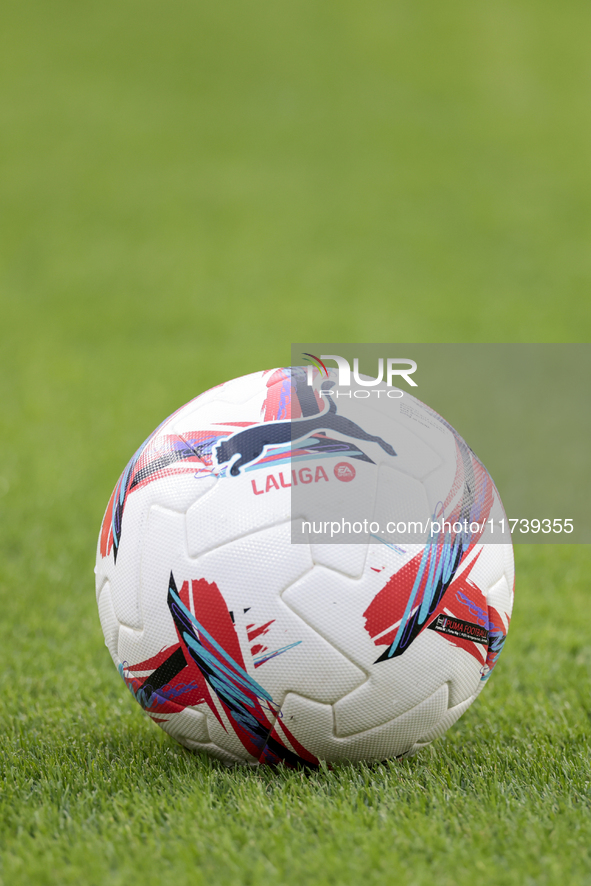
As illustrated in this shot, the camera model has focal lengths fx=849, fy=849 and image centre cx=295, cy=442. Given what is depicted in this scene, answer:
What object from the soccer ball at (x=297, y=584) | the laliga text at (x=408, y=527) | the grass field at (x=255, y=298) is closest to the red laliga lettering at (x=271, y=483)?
the soccer ball at (x=297, y=584)

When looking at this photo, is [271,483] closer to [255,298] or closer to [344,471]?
[344,471]

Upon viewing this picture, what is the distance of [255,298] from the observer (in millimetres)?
13078

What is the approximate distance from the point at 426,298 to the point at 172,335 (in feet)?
14.5

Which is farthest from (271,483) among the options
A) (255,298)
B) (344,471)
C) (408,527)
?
(255,298)

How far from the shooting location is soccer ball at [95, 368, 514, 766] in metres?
2.36

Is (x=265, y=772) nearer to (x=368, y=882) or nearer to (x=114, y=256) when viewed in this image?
(x=368, y=882)

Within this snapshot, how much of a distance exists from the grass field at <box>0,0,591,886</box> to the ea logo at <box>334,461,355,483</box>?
2.88 feet

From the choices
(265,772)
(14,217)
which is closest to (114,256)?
(14,217)

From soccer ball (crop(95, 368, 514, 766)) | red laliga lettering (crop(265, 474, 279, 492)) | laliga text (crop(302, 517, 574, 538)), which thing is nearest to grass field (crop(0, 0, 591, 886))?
soccer ball (crop(95, 368, 514, 766))

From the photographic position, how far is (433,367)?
10859mm

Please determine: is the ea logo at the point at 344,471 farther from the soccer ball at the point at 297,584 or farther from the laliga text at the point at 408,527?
the laliga text at the point at 408,527

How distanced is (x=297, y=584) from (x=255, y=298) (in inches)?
435

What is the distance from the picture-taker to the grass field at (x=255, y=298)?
7.30ft

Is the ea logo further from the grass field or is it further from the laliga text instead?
the grass field
